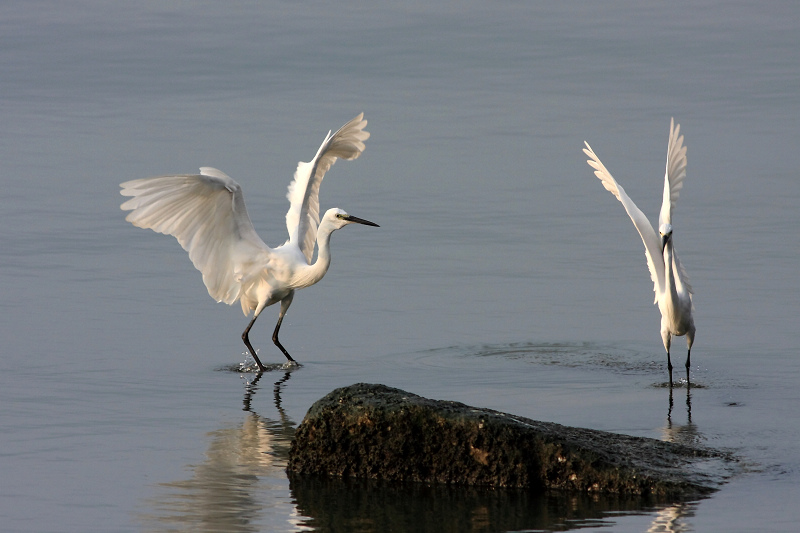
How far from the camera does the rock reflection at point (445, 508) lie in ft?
22.7

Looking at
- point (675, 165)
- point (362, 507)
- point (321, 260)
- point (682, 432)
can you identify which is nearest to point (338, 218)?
point (321, 260)

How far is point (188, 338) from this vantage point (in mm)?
12094

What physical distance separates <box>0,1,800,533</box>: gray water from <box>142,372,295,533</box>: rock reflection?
0.02 metres

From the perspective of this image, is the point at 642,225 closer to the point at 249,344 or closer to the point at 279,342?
the point at 279,342

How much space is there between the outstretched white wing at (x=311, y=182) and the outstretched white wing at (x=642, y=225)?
2816mm

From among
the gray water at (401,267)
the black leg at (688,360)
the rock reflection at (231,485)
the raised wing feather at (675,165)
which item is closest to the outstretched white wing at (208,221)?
the gray water at (401,267)

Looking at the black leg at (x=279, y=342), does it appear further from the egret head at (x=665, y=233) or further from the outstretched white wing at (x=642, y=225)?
the egret head at (x=665, y=233)

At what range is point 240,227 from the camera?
39.5 ft

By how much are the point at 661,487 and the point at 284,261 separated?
5921 mm

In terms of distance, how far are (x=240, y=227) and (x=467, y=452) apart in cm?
516

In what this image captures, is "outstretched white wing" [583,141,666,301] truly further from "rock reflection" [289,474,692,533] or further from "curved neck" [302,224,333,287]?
"rock reflection" [289,474,692,533]

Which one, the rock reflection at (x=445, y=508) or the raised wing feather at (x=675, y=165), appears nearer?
the rock reflection at (x=445, y=508)

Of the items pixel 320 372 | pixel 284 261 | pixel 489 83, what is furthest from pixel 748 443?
pixel 489 83

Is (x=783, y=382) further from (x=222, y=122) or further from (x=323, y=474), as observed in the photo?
(x=222, y=122)
